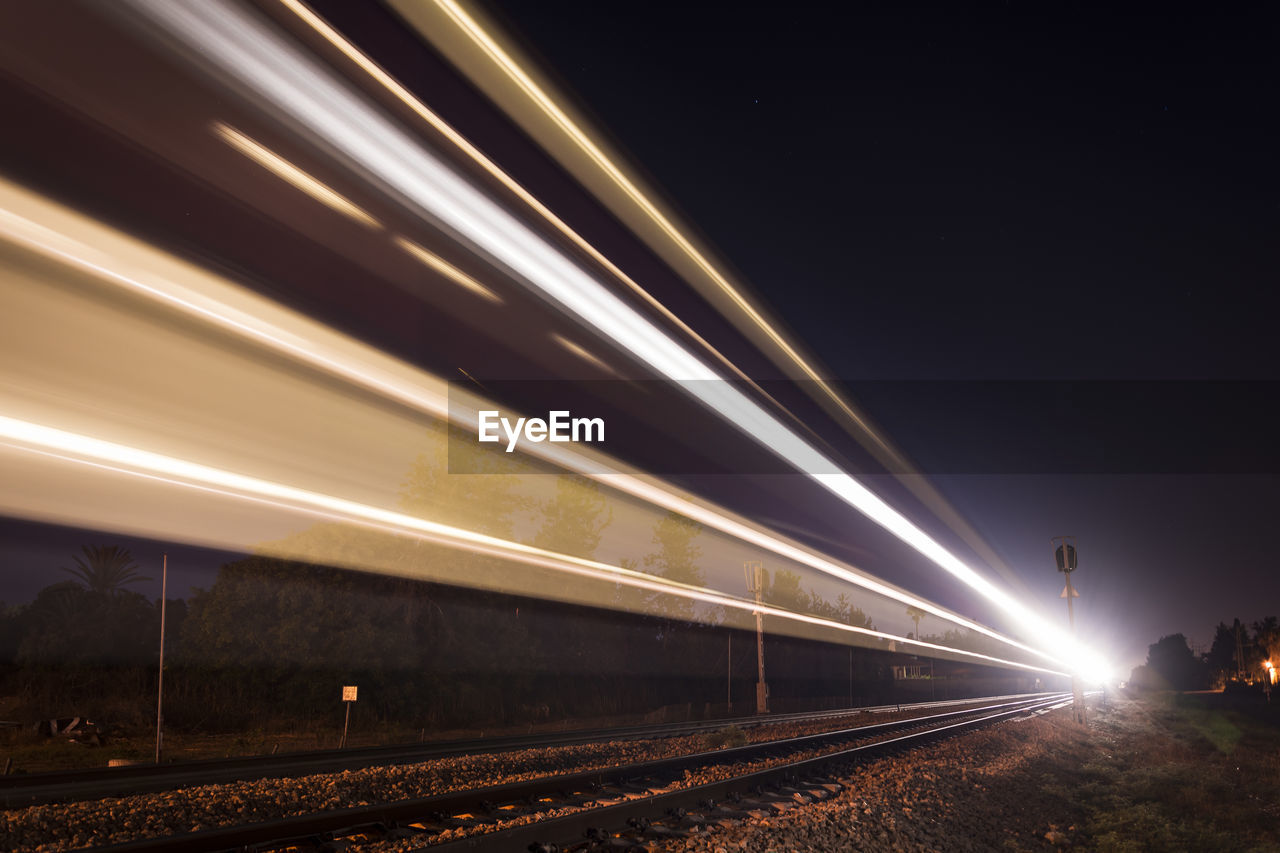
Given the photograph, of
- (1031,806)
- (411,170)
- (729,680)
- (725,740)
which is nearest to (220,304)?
(411,170)

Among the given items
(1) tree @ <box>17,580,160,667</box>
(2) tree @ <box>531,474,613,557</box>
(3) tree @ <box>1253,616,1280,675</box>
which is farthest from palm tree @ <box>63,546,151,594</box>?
(3) tree @ <box>1253,616,1280,675</box>

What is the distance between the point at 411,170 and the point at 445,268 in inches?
62.5

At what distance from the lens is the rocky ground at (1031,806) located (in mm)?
7402

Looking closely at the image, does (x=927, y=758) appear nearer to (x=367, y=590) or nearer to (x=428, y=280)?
(x=428, y=280)

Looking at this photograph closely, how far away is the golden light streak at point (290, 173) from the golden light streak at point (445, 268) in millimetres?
500

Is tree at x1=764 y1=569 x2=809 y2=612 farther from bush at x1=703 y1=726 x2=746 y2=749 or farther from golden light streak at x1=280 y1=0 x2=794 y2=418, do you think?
golden light streak at x1=280 y1=0 x2=794 y2=418

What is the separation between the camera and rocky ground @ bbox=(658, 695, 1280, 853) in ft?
24.3

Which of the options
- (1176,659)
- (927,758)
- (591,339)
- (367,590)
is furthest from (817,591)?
(1176,659)

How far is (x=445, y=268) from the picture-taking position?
29.4 feet

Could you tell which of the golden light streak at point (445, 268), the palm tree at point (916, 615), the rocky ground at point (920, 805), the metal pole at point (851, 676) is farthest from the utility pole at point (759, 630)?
the golden light streak at point (445, 268)

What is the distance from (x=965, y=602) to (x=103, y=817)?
41.8m

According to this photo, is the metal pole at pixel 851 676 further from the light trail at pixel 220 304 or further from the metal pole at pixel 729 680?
the light trail at pixel 220 304

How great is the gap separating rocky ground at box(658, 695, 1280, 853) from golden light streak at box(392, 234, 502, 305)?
21.3 ft

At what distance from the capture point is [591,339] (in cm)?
1070
